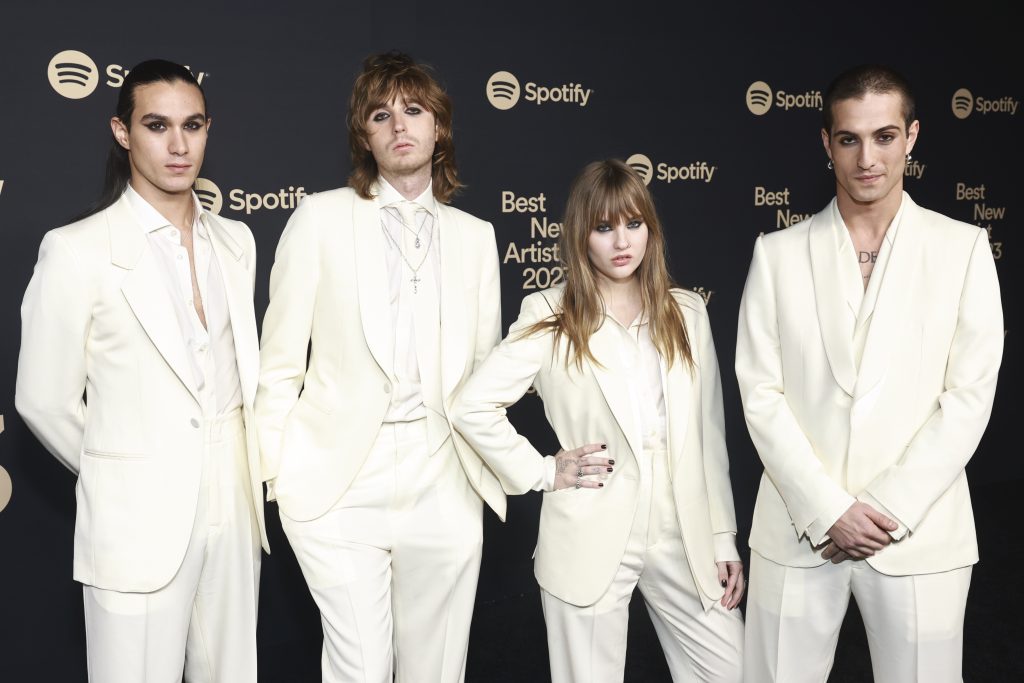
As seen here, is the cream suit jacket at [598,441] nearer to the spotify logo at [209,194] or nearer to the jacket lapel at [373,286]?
the jacket lapel at [373,286]

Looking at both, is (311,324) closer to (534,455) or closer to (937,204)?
(534,455)

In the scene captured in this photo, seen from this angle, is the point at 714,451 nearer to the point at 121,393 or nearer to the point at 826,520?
the point at 826,520

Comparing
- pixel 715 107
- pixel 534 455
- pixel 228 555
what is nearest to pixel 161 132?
pixel 228 555

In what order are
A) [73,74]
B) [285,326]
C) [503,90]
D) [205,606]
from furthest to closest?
[503,90], [73,74], [285,326], [205,606]

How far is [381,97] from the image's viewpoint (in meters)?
2.77

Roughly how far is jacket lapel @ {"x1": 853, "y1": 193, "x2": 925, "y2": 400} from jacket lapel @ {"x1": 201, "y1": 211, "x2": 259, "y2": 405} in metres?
1.49

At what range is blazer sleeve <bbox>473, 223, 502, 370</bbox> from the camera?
2900 mm

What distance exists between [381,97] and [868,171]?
1.26 m

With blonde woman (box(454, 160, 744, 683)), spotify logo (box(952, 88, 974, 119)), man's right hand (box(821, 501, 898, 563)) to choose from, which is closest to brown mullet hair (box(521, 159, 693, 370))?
blonde woman (box(454, 160, 744, 683))

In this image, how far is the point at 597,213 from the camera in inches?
104

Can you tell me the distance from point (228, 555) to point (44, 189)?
1.52 meters

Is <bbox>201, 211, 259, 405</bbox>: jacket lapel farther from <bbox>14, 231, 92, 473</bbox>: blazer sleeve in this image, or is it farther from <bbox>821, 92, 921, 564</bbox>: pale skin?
<bbox>821, 92, 921, 564</bbox>: pale skin

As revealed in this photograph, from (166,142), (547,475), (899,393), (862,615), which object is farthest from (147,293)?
(862,615)

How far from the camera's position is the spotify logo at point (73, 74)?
3334 millimetres
